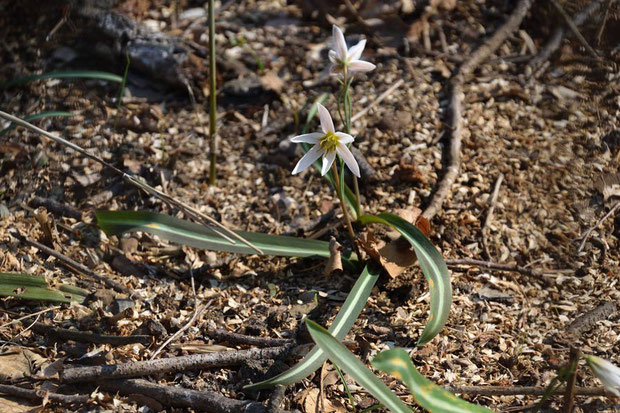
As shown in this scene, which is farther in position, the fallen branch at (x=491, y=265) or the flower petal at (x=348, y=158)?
the fallen branch at (x=491, y=265)

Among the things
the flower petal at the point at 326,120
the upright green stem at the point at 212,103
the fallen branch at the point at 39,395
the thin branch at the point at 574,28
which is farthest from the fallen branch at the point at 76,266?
the thin branch at the point at 574,28

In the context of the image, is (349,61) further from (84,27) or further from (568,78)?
(84,27)

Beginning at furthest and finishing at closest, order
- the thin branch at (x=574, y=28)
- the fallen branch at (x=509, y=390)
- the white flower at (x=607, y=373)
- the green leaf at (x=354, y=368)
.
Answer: the thin branch at (x=574, y=28)
the fallen branch at (x=509, y=390)
the green leaf at (x=354, y=368)
the white flower at (x=607, y=373)

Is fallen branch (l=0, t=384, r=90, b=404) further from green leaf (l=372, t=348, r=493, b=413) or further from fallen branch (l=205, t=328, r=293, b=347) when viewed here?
green leaf (l=372, t=348, r=493, b=413)

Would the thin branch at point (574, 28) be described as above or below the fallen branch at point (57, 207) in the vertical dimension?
above

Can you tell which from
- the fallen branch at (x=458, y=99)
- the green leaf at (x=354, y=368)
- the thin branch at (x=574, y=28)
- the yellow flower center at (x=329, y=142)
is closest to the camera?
the green leaf at (x=354, y=368)

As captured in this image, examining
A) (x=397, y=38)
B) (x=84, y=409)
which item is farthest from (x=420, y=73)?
(x=84, y=409)

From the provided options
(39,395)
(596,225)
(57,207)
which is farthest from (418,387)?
(57,207)

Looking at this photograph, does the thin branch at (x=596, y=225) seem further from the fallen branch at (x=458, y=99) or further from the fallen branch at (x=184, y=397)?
the fallen branch at (x=184, y=397)
